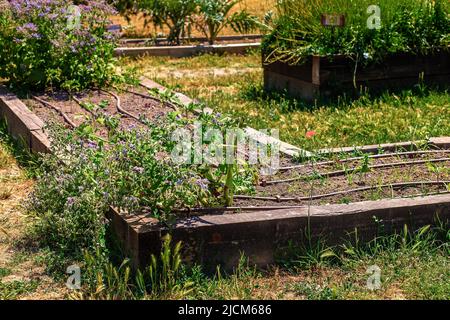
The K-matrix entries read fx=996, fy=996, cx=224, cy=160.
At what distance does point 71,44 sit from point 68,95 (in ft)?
1.55

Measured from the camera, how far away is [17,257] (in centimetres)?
559

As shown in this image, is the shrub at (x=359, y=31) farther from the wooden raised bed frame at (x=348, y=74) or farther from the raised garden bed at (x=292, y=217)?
the raised garden bed at (x=292, y=217)

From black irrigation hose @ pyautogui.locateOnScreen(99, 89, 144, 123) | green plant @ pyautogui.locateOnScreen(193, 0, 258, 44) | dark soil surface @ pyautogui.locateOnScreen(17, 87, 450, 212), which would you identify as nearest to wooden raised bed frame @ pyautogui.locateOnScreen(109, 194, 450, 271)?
dark soil surface @ pyautogui.locateOnScreen(17, 87, 450, 212)

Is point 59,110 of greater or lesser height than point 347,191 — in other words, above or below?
above

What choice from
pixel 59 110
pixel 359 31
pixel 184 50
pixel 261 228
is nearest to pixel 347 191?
pixel 261 228

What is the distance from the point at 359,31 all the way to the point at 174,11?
446 centimetres

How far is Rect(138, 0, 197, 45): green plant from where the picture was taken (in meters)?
13.2

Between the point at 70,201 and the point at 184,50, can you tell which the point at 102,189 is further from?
the point at 184,50

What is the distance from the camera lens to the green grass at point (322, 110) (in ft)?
25.6

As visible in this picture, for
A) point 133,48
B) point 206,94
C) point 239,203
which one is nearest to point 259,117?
point 206,94

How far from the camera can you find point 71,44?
9164mm

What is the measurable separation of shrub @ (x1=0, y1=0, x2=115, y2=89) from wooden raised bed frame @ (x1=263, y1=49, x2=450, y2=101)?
175cm

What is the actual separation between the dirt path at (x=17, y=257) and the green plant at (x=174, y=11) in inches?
251

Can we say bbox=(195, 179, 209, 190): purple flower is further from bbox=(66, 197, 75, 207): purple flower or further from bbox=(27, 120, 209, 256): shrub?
bbox=(66, 197, 75, 207): purple flower
